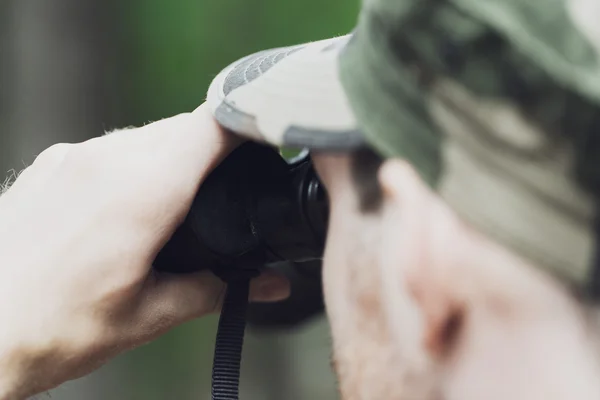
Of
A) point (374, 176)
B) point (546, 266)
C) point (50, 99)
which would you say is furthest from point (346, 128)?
point (50, 99)

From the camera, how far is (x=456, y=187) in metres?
0.45

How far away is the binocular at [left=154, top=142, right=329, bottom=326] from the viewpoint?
0.67 meters

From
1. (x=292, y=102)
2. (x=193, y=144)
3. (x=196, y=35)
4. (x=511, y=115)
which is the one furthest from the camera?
(x=196, y=35)

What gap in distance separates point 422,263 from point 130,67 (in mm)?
1815

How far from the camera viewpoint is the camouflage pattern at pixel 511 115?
16.1 inches

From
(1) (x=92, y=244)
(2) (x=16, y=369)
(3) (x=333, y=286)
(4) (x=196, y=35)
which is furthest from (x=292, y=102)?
(4) (x=196, y=35)

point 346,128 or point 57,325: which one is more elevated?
point 346,128

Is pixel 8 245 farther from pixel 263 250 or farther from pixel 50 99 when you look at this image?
pixel 50 99

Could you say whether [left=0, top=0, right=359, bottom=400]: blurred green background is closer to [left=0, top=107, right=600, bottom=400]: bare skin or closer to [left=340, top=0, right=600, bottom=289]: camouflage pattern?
[left=0, top=107, right=600, bottom=400]: bare skin

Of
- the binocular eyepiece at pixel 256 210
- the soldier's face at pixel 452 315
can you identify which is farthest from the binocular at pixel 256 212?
the soldier's face at pixel 452 315

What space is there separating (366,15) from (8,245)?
1.33ft

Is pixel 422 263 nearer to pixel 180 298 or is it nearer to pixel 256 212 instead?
pixel 256 212

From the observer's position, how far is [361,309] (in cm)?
55

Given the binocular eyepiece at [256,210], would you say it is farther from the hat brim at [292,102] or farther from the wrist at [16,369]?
the wrist at [16,369]
